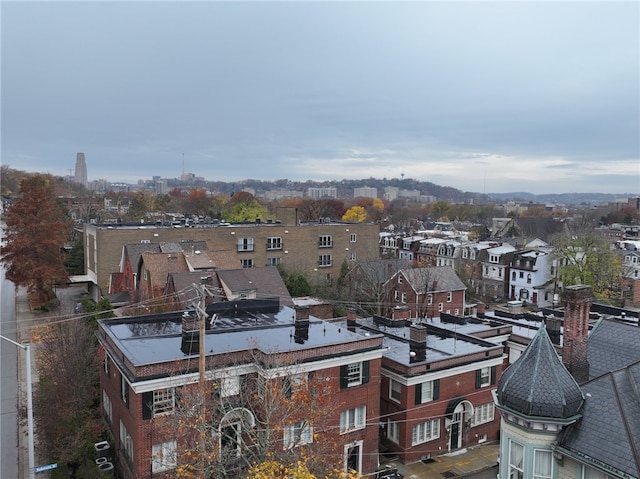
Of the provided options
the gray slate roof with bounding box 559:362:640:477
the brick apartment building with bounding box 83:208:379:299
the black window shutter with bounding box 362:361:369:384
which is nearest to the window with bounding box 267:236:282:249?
the brick apartment building with bounding box 83:208:379:299

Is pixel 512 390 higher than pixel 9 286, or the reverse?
pixel 512 390

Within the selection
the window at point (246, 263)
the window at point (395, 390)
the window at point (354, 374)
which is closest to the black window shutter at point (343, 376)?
the window at point (354, 374)

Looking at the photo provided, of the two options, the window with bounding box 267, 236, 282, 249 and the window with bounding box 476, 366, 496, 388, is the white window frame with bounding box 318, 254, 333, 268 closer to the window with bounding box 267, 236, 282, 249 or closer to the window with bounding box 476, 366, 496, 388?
the window with bounding box 267, 236, 282, 249

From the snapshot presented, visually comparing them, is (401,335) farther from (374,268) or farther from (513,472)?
(374,268)

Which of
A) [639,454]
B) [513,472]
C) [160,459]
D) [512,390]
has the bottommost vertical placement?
[160,459]

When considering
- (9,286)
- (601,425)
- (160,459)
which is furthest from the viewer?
(9,286)

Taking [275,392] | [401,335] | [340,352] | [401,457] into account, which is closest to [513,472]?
[275,392]
